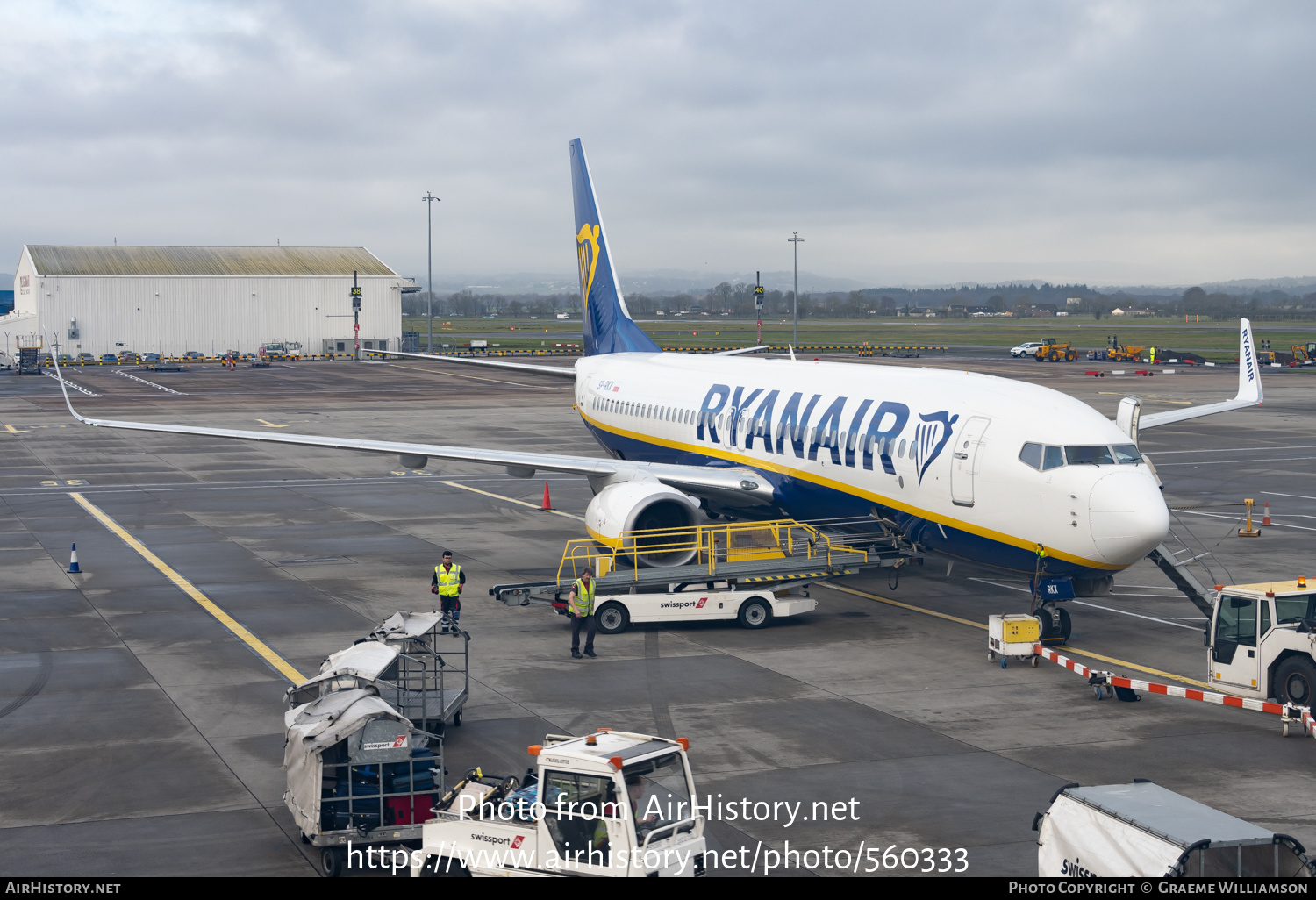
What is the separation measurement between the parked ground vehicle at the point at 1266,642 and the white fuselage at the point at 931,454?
1.87 metres

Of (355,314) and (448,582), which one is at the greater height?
(355,314)

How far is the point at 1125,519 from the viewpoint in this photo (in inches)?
894

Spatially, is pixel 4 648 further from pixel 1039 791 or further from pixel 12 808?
pixel 1039 791

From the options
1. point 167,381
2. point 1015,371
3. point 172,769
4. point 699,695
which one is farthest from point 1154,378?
point 172,769

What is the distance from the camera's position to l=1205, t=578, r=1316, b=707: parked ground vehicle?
20344 mm

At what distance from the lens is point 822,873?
575 inches

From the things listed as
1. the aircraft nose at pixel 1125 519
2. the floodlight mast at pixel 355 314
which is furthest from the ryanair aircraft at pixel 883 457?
the floodlight mast at pixel 355 314

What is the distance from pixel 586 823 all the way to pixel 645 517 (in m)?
16.0

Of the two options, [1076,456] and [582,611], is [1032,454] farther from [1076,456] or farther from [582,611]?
[582,611]

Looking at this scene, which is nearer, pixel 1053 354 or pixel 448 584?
pixel 448 584

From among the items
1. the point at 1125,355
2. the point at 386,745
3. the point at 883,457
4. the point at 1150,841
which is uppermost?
the point at 1125,355

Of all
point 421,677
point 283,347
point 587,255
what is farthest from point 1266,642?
point 283,347

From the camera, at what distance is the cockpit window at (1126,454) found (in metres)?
23.9
